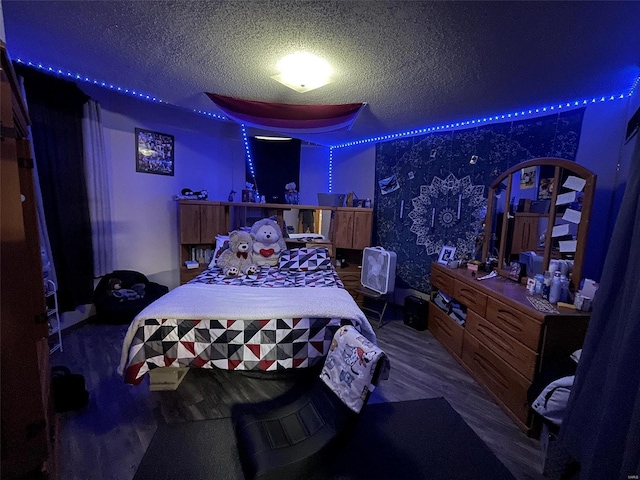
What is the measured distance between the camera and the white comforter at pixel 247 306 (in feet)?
6.00

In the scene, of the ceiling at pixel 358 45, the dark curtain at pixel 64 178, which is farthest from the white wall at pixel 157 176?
the ceiling at pixel 358 45

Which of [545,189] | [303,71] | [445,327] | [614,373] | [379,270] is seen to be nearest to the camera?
[614,373]

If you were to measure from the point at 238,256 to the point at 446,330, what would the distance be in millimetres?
2343

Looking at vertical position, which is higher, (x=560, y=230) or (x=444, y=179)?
(x=444, y=179)

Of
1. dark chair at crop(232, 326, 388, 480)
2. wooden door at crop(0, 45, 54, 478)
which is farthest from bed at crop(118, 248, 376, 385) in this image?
wooden door at crop(0, 45, 54, 478)

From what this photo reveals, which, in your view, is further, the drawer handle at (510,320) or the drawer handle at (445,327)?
the drawer handle at (445,327)

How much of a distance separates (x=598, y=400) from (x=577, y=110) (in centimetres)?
243

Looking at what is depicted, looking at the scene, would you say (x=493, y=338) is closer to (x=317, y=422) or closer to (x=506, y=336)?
(x=506, y=336)

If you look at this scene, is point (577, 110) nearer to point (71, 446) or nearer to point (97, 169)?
point (71, 446)

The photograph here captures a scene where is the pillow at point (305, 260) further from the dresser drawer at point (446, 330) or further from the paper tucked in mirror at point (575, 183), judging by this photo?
the paper tucked in mirror at point (575, 183)

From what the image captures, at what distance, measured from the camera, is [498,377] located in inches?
76.5

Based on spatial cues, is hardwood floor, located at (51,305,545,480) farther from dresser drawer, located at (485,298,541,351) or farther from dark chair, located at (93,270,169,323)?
dresser drawer, located at (485,298,541,351)

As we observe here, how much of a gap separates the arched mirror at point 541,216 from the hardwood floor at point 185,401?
110 cm

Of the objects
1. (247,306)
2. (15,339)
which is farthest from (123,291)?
(15,339)
